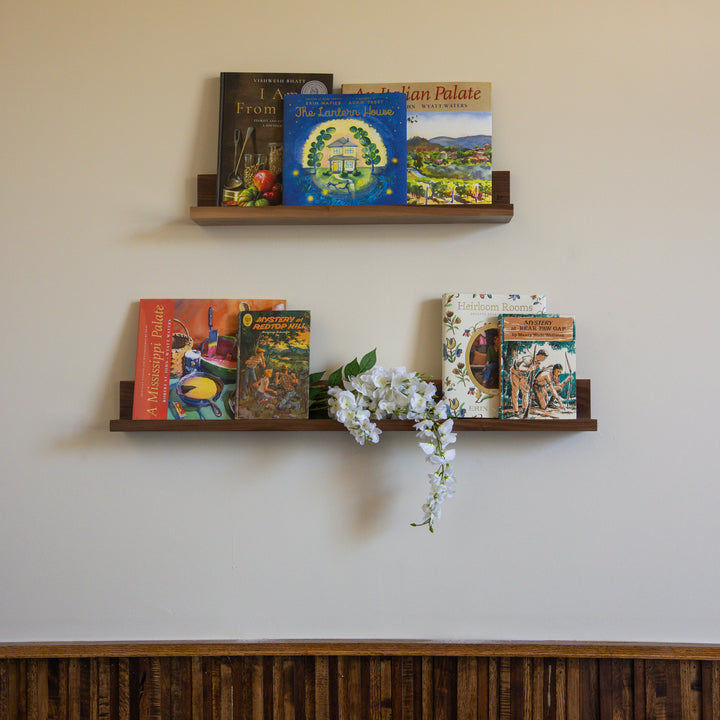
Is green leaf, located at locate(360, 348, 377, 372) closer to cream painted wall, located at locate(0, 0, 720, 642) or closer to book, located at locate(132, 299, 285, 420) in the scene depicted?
cream painted wall, located at locate(0, 0, 720, 642)

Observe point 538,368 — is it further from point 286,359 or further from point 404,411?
point 286,359

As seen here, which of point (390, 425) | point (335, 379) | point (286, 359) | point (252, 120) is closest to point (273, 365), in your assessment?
point (286, 359)

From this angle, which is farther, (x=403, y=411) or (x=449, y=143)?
(x=449, y=143)

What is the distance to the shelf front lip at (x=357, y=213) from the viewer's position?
141cm

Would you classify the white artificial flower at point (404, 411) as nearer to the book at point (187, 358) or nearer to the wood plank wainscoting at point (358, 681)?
the book at point (187, 358)

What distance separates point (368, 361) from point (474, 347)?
0.81ft

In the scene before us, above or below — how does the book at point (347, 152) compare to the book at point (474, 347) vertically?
above

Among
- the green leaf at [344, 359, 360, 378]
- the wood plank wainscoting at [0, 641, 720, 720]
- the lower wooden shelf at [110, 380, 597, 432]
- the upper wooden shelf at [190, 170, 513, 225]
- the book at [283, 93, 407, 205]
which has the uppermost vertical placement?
the book at [283, 93, 407, 205]

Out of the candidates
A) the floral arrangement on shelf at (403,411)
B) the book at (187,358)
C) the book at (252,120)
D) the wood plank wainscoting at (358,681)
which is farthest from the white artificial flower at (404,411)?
the book at (252,120)

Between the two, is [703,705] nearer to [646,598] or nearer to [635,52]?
[646,598]

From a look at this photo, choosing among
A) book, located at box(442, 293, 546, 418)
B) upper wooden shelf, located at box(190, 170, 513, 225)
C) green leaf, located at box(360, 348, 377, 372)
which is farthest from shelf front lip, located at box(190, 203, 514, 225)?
green leaf, located at box(360, 348, 377, 372)

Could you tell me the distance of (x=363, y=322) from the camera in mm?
1498

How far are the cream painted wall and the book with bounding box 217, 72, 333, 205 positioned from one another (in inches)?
2.7

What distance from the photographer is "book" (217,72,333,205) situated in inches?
57.9
